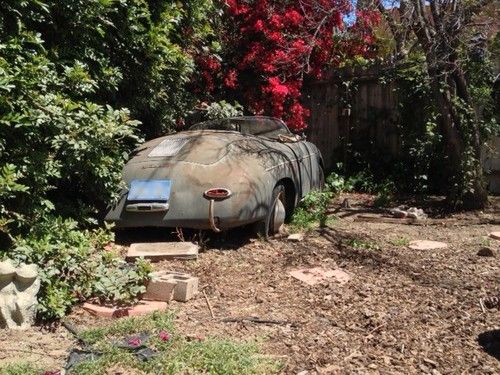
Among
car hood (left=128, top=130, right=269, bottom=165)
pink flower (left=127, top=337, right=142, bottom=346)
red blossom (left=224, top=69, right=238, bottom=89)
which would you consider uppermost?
red blossom (left=224, top=69, right=238, bottom=89)

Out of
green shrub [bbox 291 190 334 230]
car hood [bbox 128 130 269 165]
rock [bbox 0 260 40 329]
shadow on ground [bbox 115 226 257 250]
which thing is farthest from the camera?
green shrub [bbox 291 190 334 230]

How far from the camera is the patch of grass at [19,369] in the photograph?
343 centimetres

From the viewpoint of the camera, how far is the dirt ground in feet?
12.3

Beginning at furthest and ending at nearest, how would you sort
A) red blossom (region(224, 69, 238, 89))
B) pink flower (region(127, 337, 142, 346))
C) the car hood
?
red blossom (region(224, 69, 238, 89)) → the car hood → pink flower (region(127, 337, 142, 346))

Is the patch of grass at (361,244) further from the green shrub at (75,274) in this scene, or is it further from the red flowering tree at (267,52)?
the red flowering tree at (267,52)

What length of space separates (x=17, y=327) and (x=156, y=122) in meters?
4.26

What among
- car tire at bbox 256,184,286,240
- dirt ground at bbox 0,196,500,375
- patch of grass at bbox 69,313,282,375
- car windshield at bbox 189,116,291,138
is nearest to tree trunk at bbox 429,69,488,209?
dirt ground at bbox 0,196,500,375

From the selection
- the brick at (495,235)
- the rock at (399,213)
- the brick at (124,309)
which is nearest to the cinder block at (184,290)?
the brick at (124,309)

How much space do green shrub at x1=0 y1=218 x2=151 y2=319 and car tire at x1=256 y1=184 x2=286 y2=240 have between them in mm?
1968

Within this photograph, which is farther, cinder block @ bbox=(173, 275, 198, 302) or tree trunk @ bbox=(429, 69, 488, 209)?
tree trunk @ bbox=(429, 69, 488, 209)

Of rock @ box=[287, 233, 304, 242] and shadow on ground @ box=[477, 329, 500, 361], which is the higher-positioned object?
rock @ box=[287, 233, 304, 242]

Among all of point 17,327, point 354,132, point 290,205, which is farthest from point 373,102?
point 17,327

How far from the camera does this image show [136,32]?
6.72m

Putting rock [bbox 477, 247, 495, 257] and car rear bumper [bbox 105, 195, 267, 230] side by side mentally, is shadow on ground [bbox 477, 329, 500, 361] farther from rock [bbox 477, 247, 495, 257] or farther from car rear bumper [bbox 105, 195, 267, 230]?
car rear bumper [bbox 105, 195, 267, 230]
